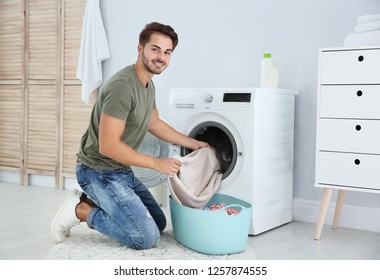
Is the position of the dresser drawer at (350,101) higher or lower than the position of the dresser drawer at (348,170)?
higher

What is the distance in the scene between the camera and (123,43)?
3.99m

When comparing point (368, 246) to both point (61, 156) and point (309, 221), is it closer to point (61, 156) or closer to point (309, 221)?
point (309, 221)

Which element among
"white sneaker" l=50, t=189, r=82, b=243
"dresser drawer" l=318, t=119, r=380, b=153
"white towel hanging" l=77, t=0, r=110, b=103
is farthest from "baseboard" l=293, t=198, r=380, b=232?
"white towel hanging" l=77, t=0, r=110, b=103

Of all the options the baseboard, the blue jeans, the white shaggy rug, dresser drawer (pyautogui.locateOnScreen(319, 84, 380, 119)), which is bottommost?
the white shaggy rug

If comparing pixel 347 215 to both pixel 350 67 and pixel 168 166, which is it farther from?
pixel 168 166

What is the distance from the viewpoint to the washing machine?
2.71 metres

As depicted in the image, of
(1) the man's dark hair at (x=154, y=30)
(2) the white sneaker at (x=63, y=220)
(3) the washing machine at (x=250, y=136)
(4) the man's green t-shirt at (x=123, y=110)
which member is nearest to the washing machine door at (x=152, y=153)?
(3) the washing machine at (x=250, y=136)

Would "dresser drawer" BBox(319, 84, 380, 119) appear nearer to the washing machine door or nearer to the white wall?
the white wall

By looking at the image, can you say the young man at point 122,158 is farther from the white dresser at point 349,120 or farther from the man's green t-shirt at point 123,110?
the white dresser at point 349,120

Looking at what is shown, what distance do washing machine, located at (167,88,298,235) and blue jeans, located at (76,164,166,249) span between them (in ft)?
1.72

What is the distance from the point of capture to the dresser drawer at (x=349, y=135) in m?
Answer: 2.53

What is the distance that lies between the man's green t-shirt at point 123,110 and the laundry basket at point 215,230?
0.42 m

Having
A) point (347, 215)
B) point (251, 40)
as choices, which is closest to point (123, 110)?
point (251, 40)

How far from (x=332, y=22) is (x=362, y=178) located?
3.31ft
